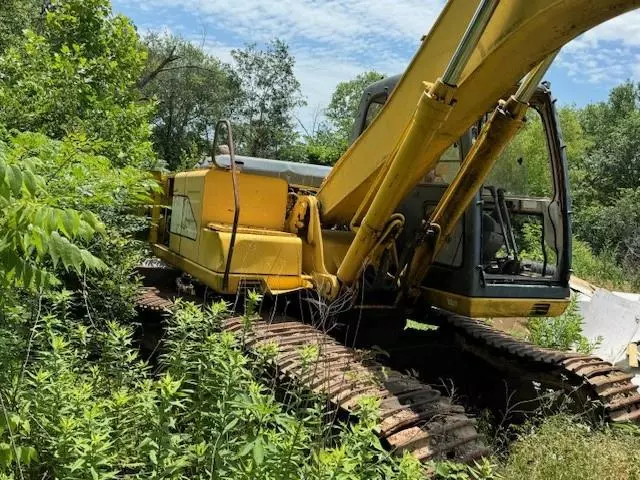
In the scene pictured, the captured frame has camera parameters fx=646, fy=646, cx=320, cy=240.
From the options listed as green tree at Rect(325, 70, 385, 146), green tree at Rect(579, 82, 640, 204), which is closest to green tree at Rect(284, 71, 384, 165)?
green tree at Rect(325, 70, 385, 146)

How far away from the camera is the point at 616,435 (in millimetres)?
4242

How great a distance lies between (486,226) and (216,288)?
199 cm

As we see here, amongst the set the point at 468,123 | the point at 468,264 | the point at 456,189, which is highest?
the point at 468,123

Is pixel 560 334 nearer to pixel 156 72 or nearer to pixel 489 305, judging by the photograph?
pixel 489 305

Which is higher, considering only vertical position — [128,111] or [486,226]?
[128,111]

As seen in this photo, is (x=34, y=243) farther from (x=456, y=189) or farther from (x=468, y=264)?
(x=468, y=264)

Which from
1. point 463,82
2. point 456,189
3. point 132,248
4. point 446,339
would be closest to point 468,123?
point 463,82

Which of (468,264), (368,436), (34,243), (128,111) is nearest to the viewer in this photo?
(34,243)

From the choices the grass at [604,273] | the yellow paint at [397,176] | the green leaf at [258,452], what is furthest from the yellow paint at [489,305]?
the grass at [604,273]

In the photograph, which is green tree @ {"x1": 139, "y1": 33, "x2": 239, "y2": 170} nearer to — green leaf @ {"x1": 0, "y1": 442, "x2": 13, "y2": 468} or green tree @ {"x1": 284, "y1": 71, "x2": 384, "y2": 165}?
green tree @ {"x1": 284, "y1": 71, "x2": 384, "y2": 165}

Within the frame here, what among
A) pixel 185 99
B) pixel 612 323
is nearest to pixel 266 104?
pixel 185 99

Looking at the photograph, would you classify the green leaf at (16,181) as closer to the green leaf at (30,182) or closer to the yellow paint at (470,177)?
the green leaf at (30,182)

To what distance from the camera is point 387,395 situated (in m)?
3.44

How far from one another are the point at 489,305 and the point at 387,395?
1357mm
